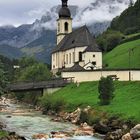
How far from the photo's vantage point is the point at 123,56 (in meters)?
137

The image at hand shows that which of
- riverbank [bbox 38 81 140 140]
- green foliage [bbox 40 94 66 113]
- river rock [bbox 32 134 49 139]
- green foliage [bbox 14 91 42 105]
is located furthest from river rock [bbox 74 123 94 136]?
green foliage [bbox 14 91 42 105]

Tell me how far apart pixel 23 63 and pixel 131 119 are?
10185 centimetres

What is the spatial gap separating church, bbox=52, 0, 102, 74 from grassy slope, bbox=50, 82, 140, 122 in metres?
17.8

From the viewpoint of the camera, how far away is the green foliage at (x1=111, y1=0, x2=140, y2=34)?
579 ft

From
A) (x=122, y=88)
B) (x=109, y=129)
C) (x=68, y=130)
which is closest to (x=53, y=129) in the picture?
(x=68, y=130)

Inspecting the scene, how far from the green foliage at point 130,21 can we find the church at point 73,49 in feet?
106

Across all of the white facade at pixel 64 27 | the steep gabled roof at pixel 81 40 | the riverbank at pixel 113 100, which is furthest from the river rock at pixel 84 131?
the white facade at pixel 64 27

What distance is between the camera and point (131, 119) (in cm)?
5375

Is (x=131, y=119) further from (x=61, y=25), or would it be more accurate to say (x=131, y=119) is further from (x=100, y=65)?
(x=61, y=25)

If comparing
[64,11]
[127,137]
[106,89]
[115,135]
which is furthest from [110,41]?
[127,137]

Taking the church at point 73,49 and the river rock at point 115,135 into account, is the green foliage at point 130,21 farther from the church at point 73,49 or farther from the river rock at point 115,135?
the river rock at point 115,135

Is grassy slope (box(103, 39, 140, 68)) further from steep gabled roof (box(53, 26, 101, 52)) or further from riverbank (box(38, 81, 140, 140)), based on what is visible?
riverbank (box(38, 81, 140, 140))

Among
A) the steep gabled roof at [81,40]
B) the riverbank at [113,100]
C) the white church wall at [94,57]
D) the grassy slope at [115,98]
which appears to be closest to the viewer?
the riverbank at [113,100]

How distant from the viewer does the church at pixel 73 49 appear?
126 meters
